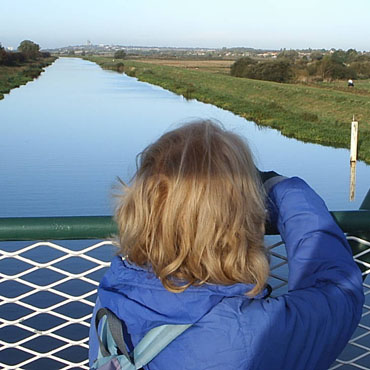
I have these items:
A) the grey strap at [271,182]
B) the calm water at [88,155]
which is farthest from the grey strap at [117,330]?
the calm water at [88,155]

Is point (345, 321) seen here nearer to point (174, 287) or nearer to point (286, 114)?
point (174, 287)

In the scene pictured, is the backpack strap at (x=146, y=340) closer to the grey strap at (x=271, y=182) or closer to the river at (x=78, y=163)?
the grey strap at (x=271, y=182)

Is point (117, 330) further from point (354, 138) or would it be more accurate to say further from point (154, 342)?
point (354, 138)

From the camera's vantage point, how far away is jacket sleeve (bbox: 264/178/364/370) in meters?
1.18

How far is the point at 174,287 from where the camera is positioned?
3.82 feet

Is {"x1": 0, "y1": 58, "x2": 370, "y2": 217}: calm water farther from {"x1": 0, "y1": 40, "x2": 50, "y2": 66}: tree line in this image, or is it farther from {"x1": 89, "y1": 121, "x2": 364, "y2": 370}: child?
{"x1": 0, "y1": 40, "x2": 50, "y2": 66}: tree line

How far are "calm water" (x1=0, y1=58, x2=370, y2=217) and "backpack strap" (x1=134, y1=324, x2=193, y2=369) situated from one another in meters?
4.23

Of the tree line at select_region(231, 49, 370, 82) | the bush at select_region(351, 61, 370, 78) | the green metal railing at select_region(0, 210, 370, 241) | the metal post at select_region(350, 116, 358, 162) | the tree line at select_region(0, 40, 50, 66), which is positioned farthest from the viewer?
the tree line at select_region(0, 40, 50, 66)

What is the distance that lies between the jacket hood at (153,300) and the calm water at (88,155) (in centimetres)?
420

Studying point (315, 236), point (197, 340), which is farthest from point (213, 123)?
point (197, 340)

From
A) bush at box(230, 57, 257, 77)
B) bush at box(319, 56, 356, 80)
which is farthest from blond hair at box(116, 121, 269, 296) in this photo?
bush at box(230, 57, 257, 77)

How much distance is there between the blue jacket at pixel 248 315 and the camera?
3.78 feet

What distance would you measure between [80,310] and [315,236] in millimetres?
6272

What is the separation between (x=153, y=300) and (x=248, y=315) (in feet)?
0.56
